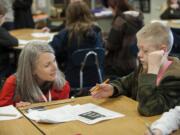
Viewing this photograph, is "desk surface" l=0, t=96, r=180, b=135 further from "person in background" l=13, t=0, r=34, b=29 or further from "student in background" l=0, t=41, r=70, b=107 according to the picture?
"person in background" l=13, t=0, r=34, b=29

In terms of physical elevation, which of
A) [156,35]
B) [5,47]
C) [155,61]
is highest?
[156,35]

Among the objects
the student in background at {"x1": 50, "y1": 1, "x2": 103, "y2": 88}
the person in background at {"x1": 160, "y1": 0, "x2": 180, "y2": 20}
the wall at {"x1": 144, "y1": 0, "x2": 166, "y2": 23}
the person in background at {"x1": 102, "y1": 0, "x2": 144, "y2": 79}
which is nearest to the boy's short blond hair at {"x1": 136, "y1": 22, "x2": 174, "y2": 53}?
the student in background at {"x1": 50, "y1": 1, "x2": 103, "y2": 88}

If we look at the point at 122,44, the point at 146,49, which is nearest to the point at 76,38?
the point at 122,44

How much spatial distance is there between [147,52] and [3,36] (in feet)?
8.16

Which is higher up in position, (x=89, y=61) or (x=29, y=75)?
(x=29, y=75)

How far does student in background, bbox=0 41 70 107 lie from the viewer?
2488 mm

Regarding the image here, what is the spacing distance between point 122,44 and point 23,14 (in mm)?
2295

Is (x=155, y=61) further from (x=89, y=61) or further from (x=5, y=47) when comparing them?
(x=5, y=47)

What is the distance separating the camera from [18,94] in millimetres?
2498

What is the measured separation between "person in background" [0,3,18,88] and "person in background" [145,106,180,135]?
261 centimetres

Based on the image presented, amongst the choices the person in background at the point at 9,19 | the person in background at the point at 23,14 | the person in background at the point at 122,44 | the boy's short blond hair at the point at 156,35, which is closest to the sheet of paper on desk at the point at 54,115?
the boy's short blond hair at the point at 156,35

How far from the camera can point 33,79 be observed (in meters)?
2.53

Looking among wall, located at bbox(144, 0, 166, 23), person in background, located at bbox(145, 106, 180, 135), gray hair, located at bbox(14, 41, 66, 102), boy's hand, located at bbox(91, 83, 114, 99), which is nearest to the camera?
person in background, located at bbox(145, 106, 180, 135)

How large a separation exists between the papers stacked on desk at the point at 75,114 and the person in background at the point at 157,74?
157 millimetres
